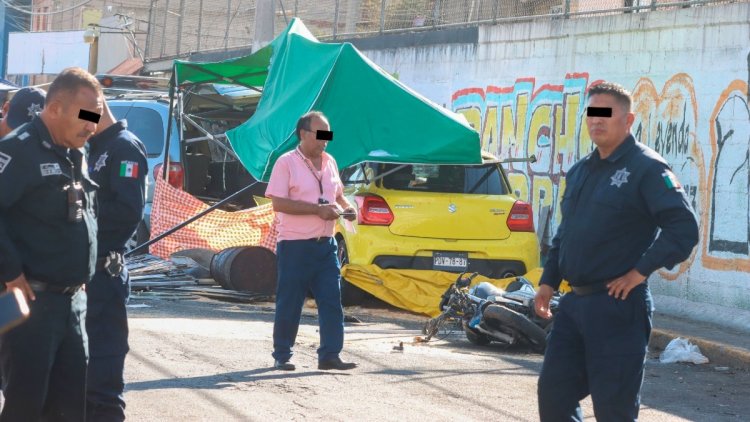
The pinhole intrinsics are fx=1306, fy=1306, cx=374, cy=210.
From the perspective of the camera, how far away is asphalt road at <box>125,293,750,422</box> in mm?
7617

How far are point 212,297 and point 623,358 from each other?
8.53 meters

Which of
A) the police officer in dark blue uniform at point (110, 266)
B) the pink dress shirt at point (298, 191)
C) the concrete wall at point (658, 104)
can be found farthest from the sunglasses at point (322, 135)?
the concrete wall at point (658, 104)

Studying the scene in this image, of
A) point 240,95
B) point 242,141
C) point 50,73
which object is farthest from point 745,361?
point 50,73

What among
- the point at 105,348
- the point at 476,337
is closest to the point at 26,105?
the point at 105,348

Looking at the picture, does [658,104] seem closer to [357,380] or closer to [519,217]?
[519,217]

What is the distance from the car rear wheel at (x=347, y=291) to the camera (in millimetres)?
12875

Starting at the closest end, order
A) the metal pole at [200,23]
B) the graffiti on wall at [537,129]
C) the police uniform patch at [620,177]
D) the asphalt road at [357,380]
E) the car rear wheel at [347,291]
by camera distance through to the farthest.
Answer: the police uniform patch at [620,177], the asphalt road at [357,380], the car rear wheel at [347,291], the graffiti on wall at [537,129], the metal pole at [200,23]

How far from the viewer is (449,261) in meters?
12.6

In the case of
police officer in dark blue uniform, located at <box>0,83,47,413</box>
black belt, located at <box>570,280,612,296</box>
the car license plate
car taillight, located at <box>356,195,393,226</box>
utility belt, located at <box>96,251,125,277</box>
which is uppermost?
police officer in dark blue uniform, located at <box>0,83,47,413</box>

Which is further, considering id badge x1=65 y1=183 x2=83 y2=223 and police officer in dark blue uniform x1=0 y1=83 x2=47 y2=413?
police officer in dark blue uniform x1=0 y1=83 x2=47 y2=413

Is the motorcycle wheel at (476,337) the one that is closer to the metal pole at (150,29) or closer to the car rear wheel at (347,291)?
the car rear wheel at (347,291)

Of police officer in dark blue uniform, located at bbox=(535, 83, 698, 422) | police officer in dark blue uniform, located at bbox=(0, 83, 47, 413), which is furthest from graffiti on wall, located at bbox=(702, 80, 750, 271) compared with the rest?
police officer in dark blue uniform, located at bbox=(0, 83, 47, 413)

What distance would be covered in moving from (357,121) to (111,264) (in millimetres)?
6326

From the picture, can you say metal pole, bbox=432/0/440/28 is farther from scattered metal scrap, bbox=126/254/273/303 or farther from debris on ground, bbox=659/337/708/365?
debris on ground, bbox=659/337/708/365
